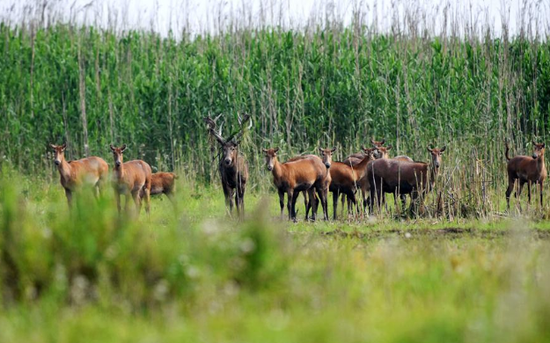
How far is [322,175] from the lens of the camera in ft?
49.6

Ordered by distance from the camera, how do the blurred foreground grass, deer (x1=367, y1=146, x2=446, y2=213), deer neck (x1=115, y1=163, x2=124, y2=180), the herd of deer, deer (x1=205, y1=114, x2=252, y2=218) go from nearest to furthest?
the blurred foreground grass, deer (x1=367, y1=146, x2=446, y2=213), the herd of deer, deer (x1=205, y1=114, x2=252, y2=218), deer neck (x1=115, y1=163, x2=124, y2=180)

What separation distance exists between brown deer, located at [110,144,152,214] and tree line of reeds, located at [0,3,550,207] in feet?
8.13

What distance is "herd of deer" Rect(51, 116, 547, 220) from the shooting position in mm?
14586

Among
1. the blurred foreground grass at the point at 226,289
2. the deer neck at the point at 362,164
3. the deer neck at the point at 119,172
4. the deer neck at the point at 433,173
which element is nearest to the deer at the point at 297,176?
the deer neck at the point at 362,164

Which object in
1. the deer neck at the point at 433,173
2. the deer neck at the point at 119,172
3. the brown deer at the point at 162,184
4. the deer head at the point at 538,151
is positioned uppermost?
the deer head at the point at 538,151

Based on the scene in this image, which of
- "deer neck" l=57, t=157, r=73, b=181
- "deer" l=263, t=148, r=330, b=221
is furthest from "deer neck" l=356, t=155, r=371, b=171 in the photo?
"deer neck" l=57, t=157, r=73, b=181

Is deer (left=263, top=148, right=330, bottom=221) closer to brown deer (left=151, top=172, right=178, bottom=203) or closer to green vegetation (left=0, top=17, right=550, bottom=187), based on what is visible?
brown deer (left=151, top=172, right=178, bottom=203)

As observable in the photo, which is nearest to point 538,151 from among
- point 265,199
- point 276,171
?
point 276,171

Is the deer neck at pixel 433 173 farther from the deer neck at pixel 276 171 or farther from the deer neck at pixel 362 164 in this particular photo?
the deer neck at pixel 276 171

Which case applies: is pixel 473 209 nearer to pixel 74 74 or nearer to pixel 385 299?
pixel 385 299

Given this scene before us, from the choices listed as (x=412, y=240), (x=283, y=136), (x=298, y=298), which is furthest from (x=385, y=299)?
(x=283, y=136)

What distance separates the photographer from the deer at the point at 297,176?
14.8 metres

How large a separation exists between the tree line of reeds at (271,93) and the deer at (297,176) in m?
2.55

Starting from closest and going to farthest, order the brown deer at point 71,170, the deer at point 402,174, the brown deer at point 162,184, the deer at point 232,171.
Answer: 1. the deer at point 402,174
2. the deer at point 232,171
3. the brown deer at point 71,170
4. the brown deer at point 162,184
